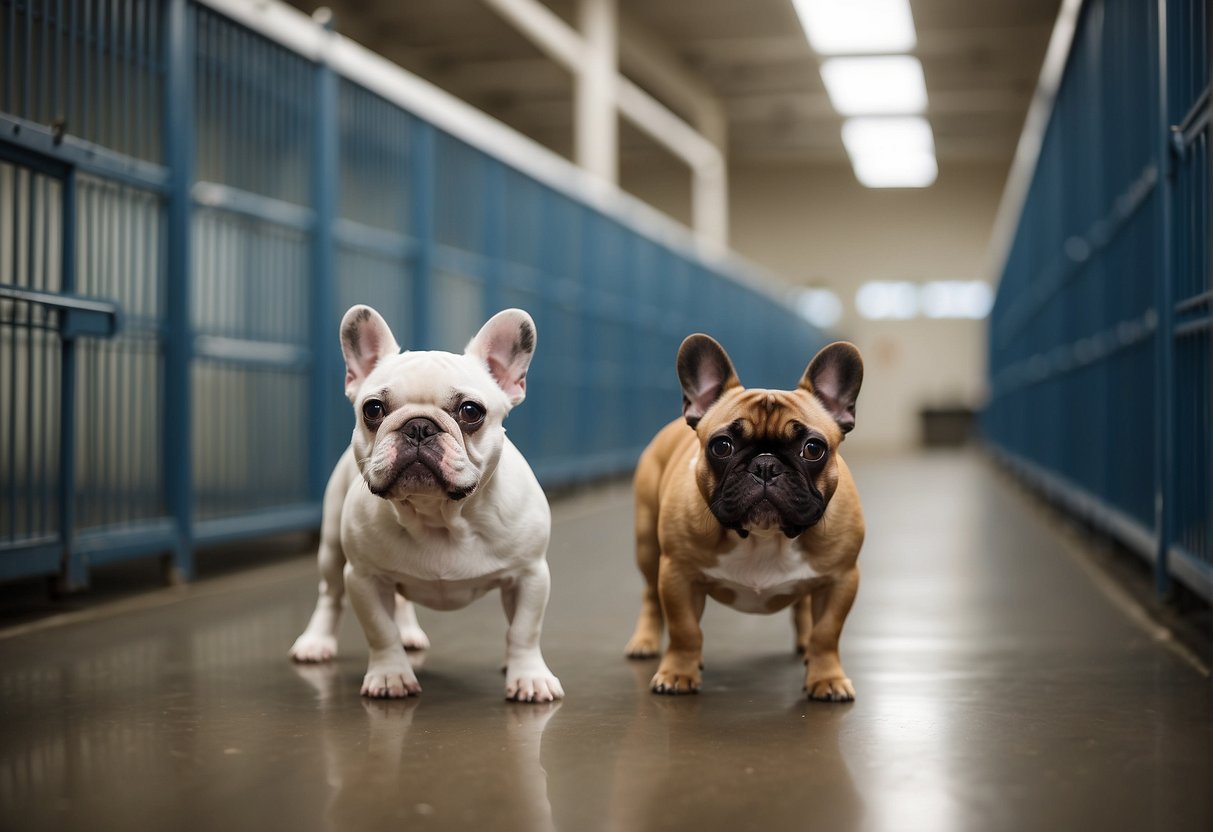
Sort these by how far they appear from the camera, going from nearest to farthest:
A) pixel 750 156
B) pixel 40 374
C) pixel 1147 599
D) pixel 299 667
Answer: pixel 299 667
pixel 40 374
pixel 1147 599
pixel 750 156

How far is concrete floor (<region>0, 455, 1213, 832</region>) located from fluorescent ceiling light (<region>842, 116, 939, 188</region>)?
20.6 meters

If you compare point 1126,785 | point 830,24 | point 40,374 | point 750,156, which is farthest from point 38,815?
point 750,156

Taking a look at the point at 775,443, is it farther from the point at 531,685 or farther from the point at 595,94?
the point at 595,94

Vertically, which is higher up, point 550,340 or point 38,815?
point 550,340

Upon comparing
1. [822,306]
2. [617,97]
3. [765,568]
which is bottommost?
[765,568]

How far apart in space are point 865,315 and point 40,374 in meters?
26.3

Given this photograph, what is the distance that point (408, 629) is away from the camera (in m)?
4.06

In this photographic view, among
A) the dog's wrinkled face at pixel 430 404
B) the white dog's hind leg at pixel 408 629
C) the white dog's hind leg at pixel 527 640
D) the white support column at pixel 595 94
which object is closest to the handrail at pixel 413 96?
the white support column at pixel 595 94

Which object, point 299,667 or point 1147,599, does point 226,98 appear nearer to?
point 299,667

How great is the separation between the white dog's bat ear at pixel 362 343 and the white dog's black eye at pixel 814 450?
1014 millimetres

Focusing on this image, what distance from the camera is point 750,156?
29.0 metres

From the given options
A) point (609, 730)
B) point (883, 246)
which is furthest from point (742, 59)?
point (609, 730)

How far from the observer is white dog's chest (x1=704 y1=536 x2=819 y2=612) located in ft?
10.2

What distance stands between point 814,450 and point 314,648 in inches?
67.5
